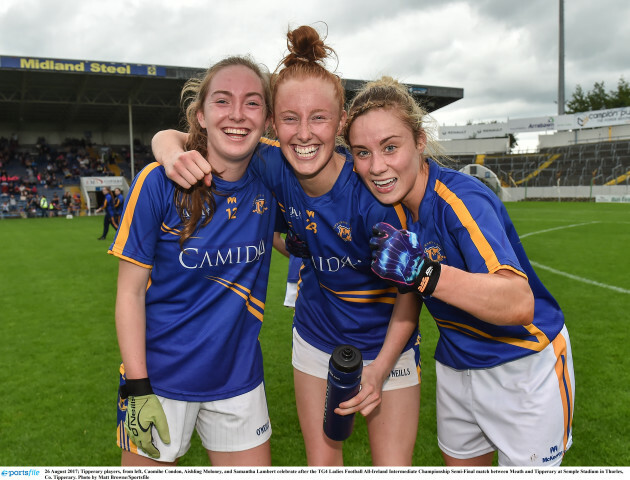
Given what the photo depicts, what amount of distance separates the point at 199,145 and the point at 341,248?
0.92m

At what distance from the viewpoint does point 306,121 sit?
230 cm

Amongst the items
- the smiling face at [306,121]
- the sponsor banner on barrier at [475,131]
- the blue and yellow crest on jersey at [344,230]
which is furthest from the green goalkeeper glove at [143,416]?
the sponsor banner on barrier at [475,131]

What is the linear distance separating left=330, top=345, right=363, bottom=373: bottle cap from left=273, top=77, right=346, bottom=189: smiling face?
870 mm

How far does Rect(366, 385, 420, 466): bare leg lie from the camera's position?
98.7 inches

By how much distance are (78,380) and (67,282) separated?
17.5 feet

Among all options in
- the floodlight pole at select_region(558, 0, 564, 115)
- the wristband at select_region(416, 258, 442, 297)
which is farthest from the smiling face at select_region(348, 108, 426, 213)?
the floodlight pole at select_region(558, 0, 564, 115)

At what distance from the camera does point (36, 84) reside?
31.8 m

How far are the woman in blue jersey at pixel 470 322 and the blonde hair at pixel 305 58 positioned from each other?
0.73ft

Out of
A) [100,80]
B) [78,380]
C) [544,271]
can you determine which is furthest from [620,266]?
[100,80]

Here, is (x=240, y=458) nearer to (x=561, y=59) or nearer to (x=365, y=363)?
(x=365, y=363)

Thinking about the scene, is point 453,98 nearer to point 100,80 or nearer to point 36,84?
point 100,80

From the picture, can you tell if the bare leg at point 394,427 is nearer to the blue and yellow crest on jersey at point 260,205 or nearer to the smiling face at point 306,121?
the blue and yellow crest on jersey at point 260,205

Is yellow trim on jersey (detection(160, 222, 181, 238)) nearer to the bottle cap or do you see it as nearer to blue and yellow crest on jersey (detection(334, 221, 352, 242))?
blue and yellow crest on jersey (detection(334, 221, 352, 242))

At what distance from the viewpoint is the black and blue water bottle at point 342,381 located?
6.98 ft
